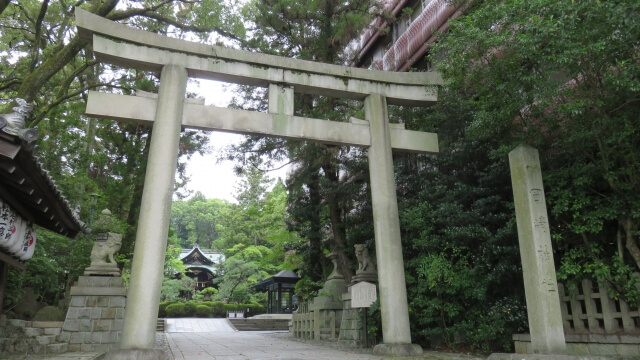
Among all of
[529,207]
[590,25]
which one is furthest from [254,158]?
[590,25]

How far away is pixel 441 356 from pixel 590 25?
5941 mm

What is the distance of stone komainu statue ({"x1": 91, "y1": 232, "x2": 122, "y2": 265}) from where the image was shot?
10.7 m

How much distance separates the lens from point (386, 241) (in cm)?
869

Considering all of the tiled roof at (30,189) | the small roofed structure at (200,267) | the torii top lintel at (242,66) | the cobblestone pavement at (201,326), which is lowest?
the cobblestone pavement at (201,326)

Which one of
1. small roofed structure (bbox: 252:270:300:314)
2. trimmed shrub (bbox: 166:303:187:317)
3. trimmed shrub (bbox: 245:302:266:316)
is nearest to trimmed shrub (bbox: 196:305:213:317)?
trimmed shrub (bbox: 166:303:187:317)

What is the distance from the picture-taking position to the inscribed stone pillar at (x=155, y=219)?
6953 millimetres

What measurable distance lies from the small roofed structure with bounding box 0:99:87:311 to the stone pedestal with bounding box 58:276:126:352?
4.61 ft

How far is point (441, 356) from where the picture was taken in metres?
8.08

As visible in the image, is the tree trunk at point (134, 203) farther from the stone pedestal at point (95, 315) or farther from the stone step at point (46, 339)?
the stone step at point (46, 339)

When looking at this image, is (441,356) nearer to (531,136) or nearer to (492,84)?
(531,136)

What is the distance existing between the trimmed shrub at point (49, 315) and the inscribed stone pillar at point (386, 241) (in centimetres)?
763

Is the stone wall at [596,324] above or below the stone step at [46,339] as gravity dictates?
above

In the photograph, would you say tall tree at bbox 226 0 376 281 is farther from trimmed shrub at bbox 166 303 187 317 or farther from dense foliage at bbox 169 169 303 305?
trimmed shrub at bbox 166 303 187 317

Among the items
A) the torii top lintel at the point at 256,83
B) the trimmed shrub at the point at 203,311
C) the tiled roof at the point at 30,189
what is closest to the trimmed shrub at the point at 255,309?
the trimmed shrub at the point at 203,311
